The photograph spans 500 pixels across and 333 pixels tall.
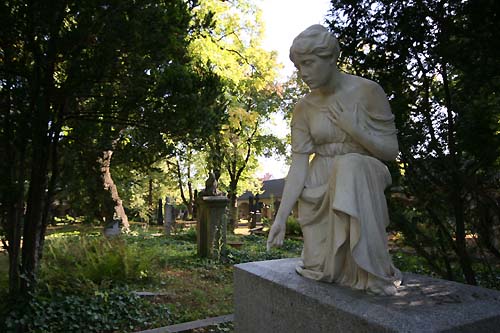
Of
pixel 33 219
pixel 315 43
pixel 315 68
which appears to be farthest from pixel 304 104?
pixel 33 219

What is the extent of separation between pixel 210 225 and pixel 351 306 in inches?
288

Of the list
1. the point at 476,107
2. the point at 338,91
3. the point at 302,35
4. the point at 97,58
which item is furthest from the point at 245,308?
the point at 476,107

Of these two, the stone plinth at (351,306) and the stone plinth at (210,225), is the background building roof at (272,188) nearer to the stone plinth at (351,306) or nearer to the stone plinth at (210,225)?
the stone plinth at (210,225)

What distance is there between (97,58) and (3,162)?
1.58 metres

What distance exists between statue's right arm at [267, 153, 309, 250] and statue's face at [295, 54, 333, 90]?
0.60 m

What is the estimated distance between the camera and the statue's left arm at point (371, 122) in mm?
2432

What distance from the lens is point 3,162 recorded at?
3990 millimetres

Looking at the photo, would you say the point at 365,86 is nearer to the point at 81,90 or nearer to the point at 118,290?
the point at 81,90

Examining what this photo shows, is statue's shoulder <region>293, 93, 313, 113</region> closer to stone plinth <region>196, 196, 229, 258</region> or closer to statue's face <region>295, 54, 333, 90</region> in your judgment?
statue's face <region>295, 54, 333, 90</region>

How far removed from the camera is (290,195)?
2768 mm

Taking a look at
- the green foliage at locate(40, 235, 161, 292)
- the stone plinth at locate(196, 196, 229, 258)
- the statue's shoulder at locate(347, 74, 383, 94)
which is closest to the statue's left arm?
the statue's shoulder at locate(347, 74, 383, 94)

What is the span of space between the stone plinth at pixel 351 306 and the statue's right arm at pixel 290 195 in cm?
30

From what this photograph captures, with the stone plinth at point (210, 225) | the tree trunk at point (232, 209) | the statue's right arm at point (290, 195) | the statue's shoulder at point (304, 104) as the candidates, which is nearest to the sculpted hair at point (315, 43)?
the statue's shoulder at point (304, 104)

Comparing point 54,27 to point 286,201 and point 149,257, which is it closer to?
point 286,201
